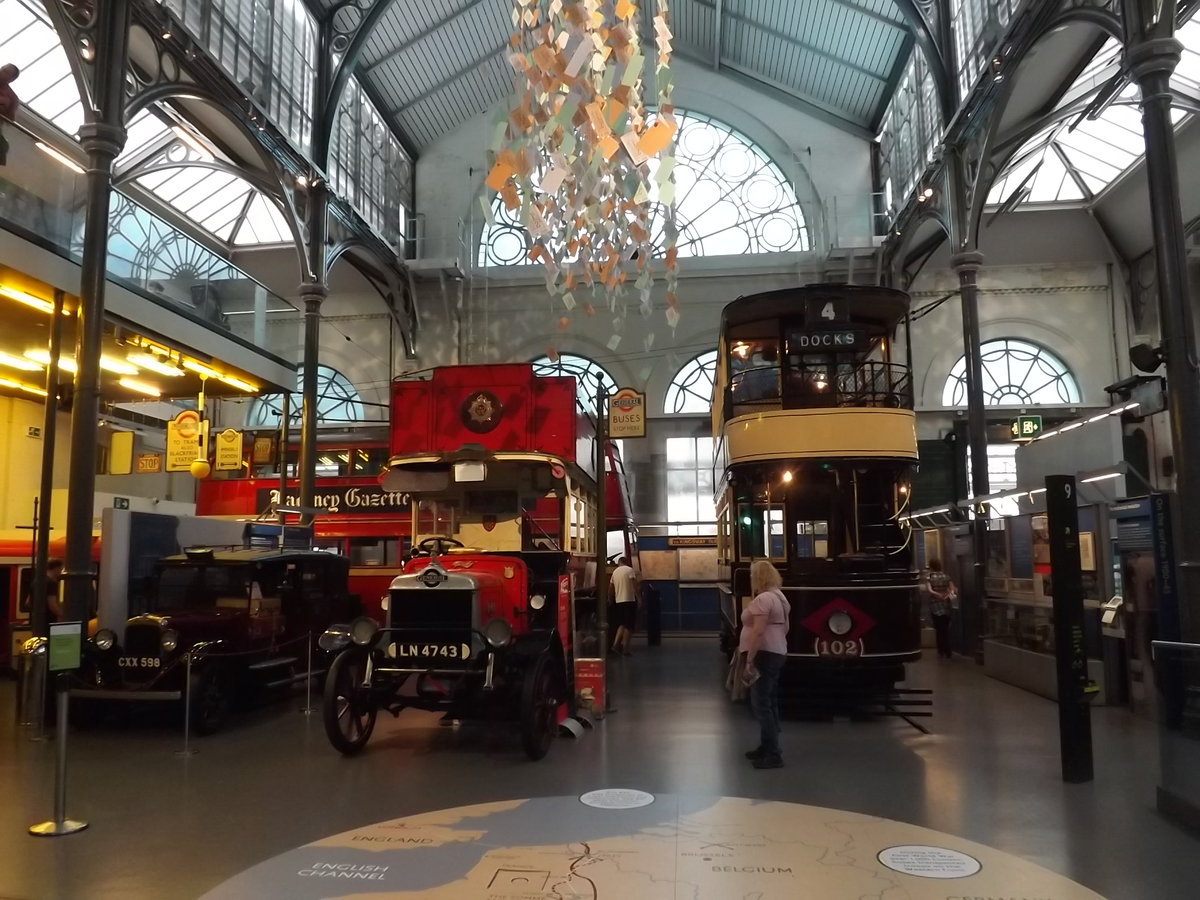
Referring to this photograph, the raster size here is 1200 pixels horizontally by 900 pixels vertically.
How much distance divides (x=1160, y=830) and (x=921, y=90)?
1854 centimetres

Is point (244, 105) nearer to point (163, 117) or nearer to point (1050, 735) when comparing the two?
point (163, 117)

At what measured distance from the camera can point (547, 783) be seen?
21.6ft

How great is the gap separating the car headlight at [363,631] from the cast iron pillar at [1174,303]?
25.7 feet

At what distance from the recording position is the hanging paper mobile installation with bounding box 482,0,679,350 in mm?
3014

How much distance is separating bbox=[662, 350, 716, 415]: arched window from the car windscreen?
15.6 m

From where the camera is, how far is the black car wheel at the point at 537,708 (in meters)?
7.18

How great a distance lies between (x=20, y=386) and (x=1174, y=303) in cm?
1822

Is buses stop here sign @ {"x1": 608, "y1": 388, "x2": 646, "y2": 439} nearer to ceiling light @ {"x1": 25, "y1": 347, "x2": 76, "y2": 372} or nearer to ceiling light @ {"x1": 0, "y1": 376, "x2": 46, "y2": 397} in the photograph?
ceiling light @ {"x1": 25, "y1": 347, "x2": 76, "y2": 372}

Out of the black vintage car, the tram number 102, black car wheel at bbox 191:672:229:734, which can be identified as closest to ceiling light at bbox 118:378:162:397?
the black vintage car

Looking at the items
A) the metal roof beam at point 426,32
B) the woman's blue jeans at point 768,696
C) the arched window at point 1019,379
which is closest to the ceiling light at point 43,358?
the woman's blue jeans at point 768,696

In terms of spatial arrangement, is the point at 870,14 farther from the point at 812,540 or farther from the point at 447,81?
the point at 812,540

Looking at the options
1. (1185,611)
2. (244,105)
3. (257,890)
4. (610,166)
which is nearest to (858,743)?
(1185,611)

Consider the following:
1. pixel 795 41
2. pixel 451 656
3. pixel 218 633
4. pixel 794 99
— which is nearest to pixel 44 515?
pixel 218 633

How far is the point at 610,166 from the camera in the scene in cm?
326
